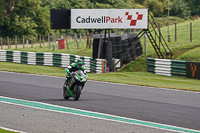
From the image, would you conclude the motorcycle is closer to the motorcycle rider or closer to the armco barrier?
the motorcycle rider

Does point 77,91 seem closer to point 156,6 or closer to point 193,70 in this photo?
point 193,70

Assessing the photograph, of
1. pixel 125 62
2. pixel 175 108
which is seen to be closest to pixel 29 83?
pixel 175 108

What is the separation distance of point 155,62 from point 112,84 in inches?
318

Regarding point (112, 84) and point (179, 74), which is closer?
point (112, 84)

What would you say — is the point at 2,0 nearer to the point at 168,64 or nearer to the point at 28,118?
the point at 168,64

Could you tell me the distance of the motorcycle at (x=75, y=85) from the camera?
1329 centimetres

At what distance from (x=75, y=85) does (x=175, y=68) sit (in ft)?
43.5

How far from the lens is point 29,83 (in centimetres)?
1923

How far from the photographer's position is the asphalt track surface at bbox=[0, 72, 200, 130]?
1164cm

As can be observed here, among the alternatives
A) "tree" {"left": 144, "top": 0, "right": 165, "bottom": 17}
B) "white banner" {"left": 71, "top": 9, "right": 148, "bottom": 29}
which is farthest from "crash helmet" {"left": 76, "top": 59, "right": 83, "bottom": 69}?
"tree" {"left": 144, "top": 0, "right": 165, "bottom": 17}

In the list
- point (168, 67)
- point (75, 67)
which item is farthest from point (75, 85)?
point (168, 67)

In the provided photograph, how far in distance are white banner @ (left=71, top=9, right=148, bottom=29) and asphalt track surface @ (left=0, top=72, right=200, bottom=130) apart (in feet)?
26.6

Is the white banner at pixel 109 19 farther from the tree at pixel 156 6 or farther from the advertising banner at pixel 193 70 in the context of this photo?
the tree at pixel 156 6

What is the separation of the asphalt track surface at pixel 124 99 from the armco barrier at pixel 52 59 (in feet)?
23.3
